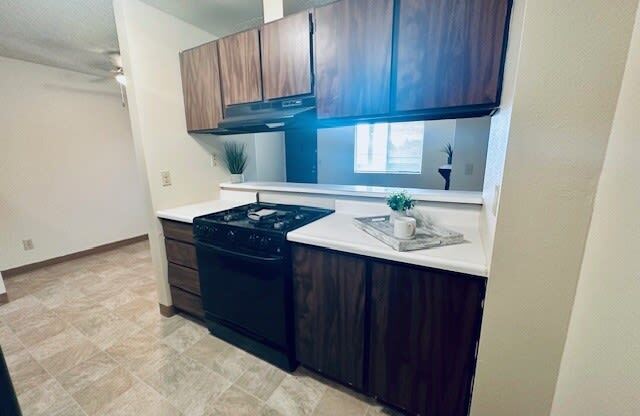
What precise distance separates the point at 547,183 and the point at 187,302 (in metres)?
2.34

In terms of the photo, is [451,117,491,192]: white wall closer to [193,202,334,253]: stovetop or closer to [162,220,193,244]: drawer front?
[193,202,334,253]: stovetop

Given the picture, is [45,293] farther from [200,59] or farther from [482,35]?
[482,35]

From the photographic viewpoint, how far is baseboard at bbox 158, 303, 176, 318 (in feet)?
7.29

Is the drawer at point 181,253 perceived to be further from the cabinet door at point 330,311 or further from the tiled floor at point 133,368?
the cabinet door at point 330,311

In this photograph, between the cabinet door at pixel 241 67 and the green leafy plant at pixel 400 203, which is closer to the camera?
the green leafy plant at pixel 400 203

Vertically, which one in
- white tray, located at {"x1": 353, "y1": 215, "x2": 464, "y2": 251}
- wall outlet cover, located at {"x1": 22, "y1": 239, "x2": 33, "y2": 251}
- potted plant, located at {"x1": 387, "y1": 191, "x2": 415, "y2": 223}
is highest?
potted plant, located at {"x1": 387, "y1": 191, "x2": 415, "y2": 223}

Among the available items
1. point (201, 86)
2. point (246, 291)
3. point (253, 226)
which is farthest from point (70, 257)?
point (253, 226)

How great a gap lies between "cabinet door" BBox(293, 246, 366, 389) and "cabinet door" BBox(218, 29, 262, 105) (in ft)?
3.94

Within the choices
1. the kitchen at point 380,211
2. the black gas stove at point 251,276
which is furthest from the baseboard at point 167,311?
the black gas stove at point 251,276

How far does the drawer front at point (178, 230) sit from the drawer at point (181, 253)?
0.14ft

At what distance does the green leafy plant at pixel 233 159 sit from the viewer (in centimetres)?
253

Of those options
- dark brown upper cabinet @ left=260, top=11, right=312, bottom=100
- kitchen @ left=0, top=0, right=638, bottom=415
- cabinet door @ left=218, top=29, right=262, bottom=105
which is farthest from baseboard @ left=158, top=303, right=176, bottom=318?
dark brown upper cabinet @ left=260, top=11, right=312, bottom=100

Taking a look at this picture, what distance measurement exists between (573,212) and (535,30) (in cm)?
53

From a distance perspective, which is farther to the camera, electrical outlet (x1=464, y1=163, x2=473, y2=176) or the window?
the window
